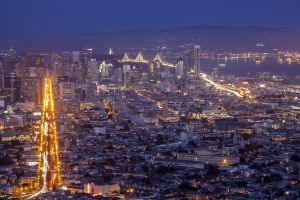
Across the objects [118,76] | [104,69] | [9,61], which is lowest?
[118,76]

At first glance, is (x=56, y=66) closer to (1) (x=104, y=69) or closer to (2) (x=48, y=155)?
(1) (x=104, y=69)

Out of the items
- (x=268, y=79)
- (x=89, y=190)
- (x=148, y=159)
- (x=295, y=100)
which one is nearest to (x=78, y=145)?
(x=148, y=159)

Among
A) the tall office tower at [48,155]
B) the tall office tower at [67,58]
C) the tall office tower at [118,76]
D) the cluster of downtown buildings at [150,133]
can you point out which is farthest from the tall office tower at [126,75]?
the tall office tower at [48,155]

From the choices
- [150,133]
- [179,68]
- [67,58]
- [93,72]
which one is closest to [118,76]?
[93,72]

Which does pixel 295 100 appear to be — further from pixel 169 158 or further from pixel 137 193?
pixel 137 193

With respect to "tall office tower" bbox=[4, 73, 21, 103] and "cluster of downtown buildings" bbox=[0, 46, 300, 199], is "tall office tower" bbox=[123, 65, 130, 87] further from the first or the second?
"tall office tower" bbox=[4, 73, 21, 103]
